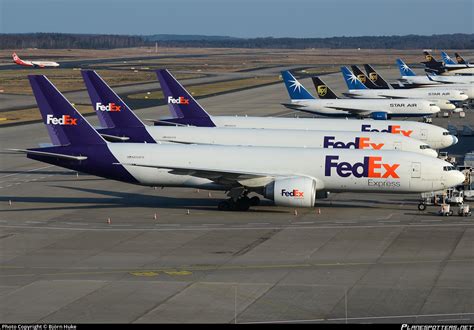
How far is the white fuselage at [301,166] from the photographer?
171ft

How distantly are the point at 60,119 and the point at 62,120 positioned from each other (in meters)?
0.15

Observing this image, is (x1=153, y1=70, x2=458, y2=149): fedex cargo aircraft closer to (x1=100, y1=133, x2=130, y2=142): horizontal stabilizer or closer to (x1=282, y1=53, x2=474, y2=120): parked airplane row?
(x1=100, y1=133, x2=130, y2=142): horizontal stabilizer

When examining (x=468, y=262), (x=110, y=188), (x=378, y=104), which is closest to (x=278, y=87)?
(x=378, y=104)

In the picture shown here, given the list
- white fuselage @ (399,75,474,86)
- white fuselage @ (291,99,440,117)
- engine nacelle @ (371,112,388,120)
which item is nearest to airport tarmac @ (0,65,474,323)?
white fuselage @ (291,99,440,117)

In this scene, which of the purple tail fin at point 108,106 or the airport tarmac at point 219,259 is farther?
the purple tail fin at point 108,106

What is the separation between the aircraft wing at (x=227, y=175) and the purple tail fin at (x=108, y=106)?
1287 cm

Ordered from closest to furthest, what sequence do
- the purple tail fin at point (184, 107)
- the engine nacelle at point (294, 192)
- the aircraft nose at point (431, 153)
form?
1. the engine nacelle at point (294, 192)
2. the aircraft nose at point (431, 153)
3. the purple tail fin at point (184, 107)

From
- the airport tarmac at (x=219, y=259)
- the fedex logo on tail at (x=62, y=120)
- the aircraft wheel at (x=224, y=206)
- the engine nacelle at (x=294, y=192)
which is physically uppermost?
the fedex logo on tail at (x=62, y=120)

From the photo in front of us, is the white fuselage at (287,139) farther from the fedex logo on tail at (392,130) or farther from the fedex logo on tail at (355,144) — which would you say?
the fedex logo on tail at (392,130)

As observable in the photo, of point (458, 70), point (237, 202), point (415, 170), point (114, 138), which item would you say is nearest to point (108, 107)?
point (114, 138)

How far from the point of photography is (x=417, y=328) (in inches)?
992

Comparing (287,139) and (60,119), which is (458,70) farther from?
(60,119)

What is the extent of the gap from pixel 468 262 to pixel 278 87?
126m

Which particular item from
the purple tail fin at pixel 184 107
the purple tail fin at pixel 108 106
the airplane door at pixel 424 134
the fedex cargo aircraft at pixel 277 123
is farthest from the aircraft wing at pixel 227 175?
the airplane door at pixel 424 134
